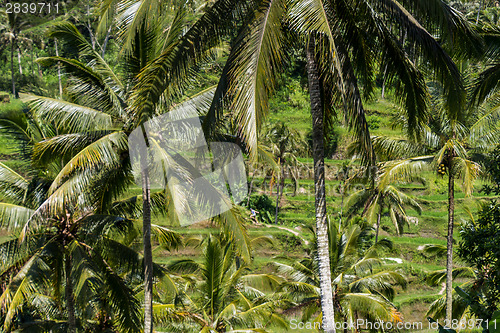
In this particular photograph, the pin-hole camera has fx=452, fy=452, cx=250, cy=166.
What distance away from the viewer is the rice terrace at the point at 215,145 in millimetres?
5246

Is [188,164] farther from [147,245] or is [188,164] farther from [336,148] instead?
[336,148]

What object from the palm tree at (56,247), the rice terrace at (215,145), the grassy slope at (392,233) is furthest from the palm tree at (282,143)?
the palm tree at (56,247)

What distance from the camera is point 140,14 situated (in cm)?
521

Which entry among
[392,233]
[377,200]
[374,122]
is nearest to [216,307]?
[377,200]

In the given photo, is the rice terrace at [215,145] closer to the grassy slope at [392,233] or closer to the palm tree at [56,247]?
the palm tree at [56,247]

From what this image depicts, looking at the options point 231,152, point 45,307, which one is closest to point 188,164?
point 231,152

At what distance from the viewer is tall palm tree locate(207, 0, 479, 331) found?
4.75 m

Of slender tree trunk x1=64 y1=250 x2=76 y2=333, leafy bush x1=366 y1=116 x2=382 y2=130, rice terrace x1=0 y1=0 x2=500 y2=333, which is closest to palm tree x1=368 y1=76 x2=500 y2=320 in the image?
rice terrace x1=0 y1=0 x2=500 y2=333

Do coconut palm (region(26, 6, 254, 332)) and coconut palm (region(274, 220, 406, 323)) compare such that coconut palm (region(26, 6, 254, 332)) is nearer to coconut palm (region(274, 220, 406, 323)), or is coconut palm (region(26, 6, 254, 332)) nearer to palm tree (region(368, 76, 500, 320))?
coconut palm (region(274, 220, 406, 323))

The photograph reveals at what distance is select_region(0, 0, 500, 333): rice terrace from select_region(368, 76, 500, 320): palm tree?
0.06m

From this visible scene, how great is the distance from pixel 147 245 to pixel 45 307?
16.6 feet

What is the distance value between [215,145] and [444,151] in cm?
642

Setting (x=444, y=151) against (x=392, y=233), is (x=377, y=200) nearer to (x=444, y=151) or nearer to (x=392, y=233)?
(x=392, y=233)

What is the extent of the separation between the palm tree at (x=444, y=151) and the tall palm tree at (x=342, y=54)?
5.16 meters
